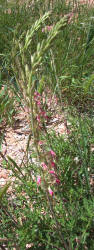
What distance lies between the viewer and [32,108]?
0.76 m

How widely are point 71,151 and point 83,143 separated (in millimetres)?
188

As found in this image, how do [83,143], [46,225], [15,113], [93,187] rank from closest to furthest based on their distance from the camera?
1. [46,225]
2. [83,143]
3. [93,187]
4. [15,113]

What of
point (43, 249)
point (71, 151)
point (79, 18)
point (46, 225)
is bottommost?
point (43, 249)

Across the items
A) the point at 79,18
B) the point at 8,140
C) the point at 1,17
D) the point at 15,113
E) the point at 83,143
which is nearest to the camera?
the point at 83,143

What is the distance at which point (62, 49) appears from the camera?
3.08 metres

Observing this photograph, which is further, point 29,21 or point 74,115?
point 29,21

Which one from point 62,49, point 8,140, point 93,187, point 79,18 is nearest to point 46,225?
point 93,187

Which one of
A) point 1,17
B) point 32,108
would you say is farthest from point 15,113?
point 32,108

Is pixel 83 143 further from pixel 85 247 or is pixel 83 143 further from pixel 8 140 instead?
pixel 8 140

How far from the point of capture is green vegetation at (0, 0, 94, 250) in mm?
839

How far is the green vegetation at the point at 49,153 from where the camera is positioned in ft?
2.75

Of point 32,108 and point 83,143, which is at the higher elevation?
point 32,108

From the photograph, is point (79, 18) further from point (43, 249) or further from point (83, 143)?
point (43, 249)

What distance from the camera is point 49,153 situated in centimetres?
95
